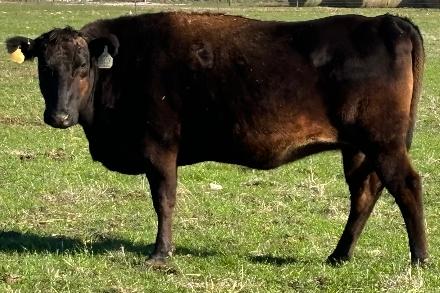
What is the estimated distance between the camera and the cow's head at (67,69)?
7789mm

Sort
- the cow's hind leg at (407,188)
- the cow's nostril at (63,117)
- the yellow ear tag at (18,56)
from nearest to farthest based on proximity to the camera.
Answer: the cow's hind leg at (407,188) < the cow's nostril at (63,117) < the yellow ear tag at (18,56)

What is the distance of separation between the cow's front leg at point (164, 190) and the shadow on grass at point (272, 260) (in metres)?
0.79

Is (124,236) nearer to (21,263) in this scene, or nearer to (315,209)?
(21,263)

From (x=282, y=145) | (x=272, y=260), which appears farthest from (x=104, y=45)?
(x=272, y=260)

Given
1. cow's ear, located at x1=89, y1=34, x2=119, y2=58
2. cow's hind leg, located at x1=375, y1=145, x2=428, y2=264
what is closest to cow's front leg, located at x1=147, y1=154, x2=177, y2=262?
cow's ear, located at x1=89, y1=34, x2=119, y2=58

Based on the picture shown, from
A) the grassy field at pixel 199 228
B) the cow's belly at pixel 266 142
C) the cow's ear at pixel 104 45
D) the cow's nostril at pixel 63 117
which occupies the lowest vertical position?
the grassy field at pixel 199 228

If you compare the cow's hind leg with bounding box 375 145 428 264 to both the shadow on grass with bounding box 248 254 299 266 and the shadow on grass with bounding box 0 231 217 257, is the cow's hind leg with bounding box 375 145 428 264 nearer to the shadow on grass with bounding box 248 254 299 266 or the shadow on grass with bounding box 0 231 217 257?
the shadow on grass with bounding box 248 254 299 266

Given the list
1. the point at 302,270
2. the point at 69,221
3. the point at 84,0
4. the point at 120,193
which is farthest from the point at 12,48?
the point at 84,0

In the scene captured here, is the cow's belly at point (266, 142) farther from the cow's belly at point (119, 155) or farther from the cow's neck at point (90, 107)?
the cow's neck at point (90, 107)

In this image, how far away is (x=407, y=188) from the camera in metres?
7.63

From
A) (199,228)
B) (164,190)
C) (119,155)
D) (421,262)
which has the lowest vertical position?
(199,228)

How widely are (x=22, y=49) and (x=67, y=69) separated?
675 millimetres

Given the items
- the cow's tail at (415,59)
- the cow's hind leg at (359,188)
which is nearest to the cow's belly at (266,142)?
the cow's hind leg at (359,188)

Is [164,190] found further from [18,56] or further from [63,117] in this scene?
[18,56]
